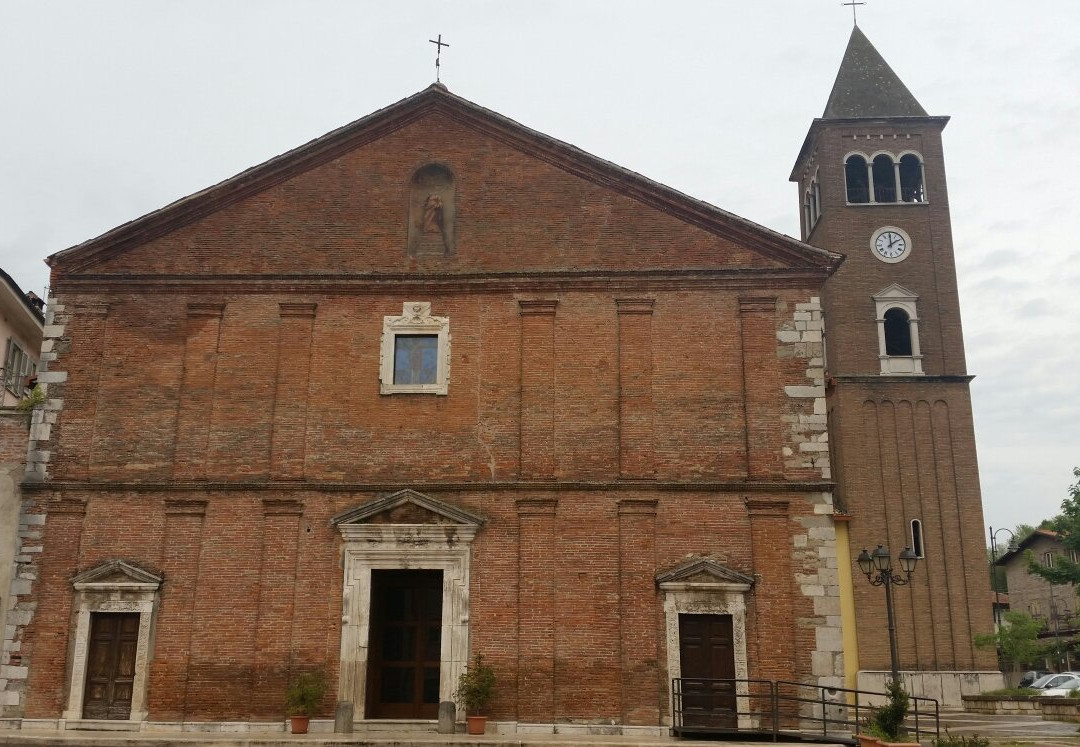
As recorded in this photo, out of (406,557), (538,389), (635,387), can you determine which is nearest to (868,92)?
(635,387)

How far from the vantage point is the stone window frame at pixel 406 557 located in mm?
16312

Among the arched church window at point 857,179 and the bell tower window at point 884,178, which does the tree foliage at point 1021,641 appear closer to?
the bell tower window at point 884,178

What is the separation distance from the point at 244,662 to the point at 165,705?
4.71 feet

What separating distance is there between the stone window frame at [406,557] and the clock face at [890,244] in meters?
21.8

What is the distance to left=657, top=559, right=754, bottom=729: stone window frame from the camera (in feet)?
52.9

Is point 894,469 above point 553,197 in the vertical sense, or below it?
below

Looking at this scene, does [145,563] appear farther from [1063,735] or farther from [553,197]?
[1063,735]

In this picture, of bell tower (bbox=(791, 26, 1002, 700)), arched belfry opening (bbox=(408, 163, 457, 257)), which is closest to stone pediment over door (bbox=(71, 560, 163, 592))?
arched belfry opening (bbox=(408, 163, 457, 257))

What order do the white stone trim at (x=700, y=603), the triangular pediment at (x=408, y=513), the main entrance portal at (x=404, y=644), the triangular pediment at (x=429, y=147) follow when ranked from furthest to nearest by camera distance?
the triangular pediment at (x=429, y=147), the triangular pediment at (x=408, y=513), the main entrance portal at (x=404, y=644), the white stone trim at (x=700, y=603)

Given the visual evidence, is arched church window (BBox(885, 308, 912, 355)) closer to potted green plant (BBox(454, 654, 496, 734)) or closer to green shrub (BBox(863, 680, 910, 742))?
green shrub (BBox(863, 680, 910, 742))

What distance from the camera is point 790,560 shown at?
16438mm

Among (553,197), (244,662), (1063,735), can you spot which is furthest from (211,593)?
(1063,735)

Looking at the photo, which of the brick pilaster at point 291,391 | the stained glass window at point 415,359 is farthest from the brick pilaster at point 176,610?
the stained glass window at point 415,359

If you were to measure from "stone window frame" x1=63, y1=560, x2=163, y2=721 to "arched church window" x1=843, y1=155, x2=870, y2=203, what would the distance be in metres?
26.7
